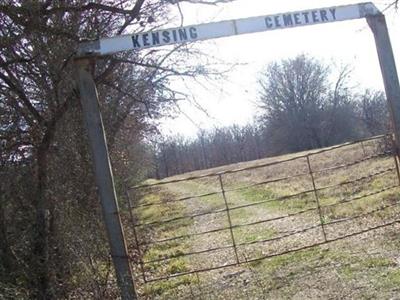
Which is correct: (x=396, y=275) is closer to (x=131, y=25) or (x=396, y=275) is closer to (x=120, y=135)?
(x=131, y=25)

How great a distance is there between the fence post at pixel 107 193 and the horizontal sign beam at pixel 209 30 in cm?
38

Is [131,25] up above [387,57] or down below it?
above

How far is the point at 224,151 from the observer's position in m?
102

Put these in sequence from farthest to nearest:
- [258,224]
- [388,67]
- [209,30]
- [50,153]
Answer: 1. [258,224]
2. [50,153]
3. [388,67]
4. [209,30]

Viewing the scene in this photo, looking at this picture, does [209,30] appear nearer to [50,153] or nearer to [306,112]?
[50,153]

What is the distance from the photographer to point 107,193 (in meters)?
7.57

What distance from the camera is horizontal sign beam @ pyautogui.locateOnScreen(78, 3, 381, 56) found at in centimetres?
756

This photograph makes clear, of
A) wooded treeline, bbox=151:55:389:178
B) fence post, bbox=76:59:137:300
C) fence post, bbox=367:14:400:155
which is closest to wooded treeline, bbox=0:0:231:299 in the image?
fence post, bbox=76:59:137:300

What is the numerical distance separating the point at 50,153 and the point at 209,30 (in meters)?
4.08

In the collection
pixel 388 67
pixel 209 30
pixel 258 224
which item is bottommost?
pixel 258 224

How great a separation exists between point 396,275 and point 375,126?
8359 cm

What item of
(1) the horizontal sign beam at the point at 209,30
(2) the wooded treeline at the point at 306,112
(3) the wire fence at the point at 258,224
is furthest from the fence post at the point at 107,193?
(2) the wooded treeline at the point at 306,112

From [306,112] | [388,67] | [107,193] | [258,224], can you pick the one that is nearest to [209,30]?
[107,193]

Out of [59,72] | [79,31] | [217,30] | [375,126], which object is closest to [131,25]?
[79,31]
